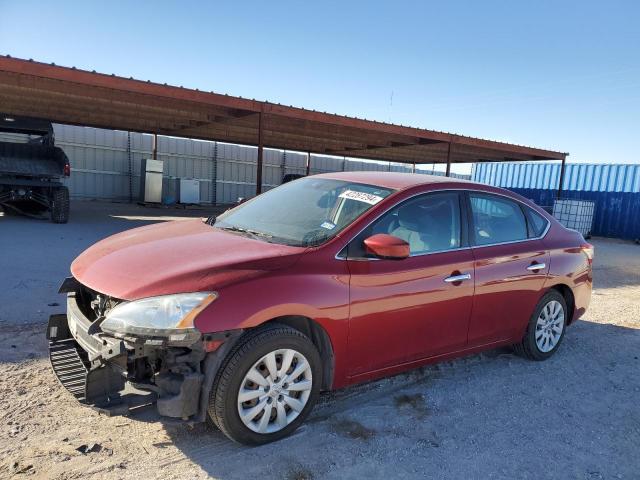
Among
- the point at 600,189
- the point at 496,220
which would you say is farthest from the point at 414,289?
the point at 600,189

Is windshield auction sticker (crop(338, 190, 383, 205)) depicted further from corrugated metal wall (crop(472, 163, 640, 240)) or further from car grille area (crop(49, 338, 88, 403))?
corrugated metal wall (crop(472, 163, 640, 240))

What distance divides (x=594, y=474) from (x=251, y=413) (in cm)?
196

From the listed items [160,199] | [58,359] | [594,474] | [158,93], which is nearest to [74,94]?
[158,93]

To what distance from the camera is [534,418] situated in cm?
336

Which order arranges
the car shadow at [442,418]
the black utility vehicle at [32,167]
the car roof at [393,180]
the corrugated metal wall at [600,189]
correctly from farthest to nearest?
the corrugated metal wall at [600,189] → the black utility vehicle at [32,167] → the car roof at [393,180] → the car shadow at [442,418]

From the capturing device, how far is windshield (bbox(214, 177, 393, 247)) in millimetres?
3215

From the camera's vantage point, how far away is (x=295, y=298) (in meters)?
2.75

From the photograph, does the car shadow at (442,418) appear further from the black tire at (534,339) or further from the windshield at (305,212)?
the windshield at (305,212)

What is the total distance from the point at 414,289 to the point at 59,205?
440 inches

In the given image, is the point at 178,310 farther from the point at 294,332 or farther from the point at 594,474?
the point at 594,474

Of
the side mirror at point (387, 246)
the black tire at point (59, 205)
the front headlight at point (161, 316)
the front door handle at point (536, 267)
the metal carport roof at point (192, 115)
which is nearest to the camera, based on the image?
the front headlight at point (161, 316)

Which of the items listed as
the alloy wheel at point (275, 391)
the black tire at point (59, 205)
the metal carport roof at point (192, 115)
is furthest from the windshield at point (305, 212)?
the black tire at point (59, 205)

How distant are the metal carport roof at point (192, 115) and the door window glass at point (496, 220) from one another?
835cm

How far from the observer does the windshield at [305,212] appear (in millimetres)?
3215
